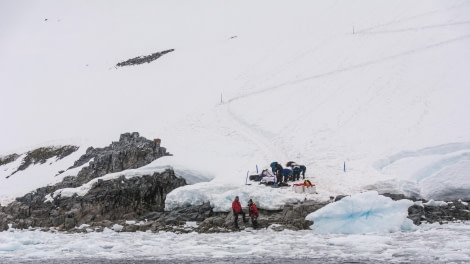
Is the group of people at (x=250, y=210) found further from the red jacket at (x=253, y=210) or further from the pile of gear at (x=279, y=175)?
the pile of gear at (x=279, y=175)

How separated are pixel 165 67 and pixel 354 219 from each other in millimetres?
42735

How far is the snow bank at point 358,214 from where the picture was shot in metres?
21.9

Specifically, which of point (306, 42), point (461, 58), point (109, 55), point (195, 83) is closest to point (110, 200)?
point (195, 83)

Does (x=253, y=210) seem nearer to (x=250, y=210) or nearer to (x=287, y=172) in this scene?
(x=250, y=210)

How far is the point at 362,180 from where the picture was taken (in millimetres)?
27562

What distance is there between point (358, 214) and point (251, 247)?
19.0 ft

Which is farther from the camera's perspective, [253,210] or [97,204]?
[97,204]

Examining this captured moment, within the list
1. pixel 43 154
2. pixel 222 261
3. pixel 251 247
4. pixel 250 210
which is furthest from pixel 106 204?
pixel 43 154

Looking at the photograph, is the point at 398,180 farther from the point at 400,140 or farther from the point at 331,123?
the point at 331,123

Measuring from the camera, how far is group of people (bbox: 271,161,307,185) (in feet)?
91.6

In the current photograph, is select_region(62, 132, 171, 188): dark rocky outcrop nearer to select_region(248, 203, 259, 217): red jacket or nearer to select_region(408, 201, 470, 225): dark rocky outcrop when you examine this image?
select_region(248, 203, 259, 217): red jacket

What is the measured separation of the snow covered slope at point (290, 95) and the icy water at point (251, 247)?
577cm

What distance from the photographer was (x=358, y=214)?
22.4 metres

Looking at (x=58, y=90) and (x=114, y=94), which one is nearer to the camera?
(x=114, y=94)
